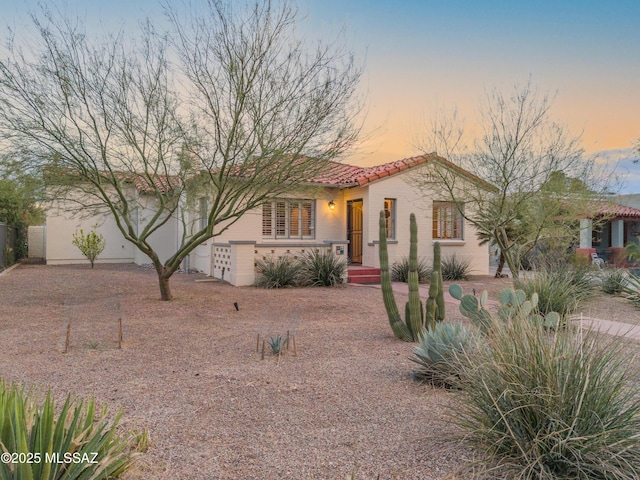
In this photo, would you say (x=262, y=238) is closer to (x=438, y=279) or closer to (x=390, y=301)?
(x=390, y=301)

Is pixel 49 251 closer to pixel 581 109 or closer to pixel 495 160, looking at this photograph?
pixel 495 160

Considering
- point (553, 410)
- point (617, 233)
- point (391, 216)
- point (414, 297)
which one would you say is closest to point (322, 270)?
point (391, 216)

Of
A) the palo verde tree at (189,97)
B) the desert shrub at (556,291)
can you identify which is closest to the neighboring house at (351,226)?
the palo verde tree at (189,97)

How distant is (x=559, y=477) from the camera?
2910mm

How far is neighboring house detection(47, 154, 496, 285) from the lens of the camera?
1547cm

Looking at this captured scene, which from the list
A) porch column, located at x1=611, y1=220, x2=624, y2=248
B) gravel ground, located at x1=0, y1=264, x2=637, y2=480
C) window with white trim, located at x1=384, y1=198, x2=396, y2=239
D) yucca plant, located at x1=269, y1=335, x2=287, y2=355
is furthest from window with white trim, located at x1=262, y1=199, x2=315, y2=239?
porch column, located at x1=611, y1=220, x2=624, y2=248

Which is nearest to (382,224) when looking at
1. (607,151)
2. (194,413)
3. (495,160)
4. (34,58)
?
(194,413)

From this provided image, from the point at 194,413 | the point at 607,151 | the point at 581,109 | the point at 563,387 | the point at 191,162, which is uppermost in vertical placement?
the point at 581,109

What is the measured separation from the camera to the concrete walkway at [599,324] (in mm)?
5245

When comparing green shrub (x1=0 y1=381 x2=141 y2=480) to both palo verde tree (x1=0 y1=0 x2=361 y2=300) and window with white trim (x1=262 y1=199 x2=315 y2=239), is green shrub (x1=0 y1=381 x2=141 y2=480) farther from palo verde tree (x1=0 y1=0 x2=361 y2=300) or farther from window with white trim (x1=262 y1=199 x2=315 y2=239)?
window with white trim (x1=262 y1=199 x2=315 y2=239)

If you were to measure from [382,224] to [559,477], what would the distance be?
4758mm

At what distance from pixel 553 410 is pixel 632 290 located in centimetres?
1034

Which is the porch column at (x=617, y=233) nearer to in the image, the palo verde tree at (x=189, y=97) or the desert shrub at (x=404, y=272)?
the desert shrub at (x=404, y=272)

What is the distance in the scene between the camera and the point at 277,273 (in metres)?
14.2
